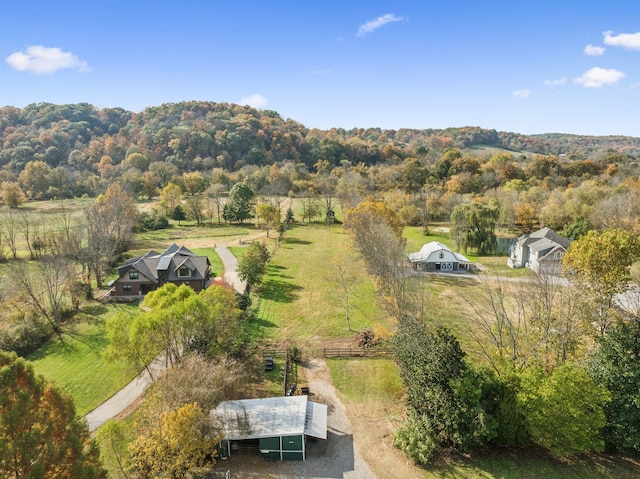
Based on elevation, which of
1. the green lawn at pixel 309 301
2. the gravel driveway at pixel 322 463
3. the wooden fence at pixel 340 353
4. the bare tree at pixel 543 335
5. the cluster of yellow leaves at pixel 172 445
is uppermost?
the bare tree at pixel 543 335

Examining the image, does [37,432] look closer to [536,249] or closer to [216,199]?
[536,249]

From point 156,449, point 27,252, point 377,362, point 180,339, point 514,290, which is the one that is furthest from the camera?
point 27,252

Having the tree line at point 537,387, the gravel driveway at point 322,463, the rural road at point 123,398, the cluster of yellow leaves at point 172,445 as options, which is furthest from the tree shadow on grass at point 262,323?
the cluster of yellow leaves at point 172,445

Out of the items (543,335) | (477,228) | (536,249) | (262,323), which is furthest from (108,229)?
(536,249)

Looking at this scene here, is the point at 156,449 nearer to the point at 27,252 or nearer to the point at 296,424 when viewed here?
the point at 296,424

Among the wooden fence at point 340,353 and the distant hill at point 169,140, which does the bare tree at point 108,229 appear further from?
the distant hill at point 169,140

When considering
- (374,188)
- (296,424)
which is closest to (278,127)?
(374,188)

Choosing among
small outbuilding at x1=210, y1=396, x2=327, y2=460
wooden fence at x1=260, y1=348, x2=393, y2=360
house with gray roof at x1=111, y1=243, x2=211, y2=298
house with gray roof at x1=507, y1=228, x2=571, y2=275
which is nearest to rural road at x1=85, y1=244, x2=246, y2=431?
small outbuilding at x1=210, y1=396, x2=327, y2=460
